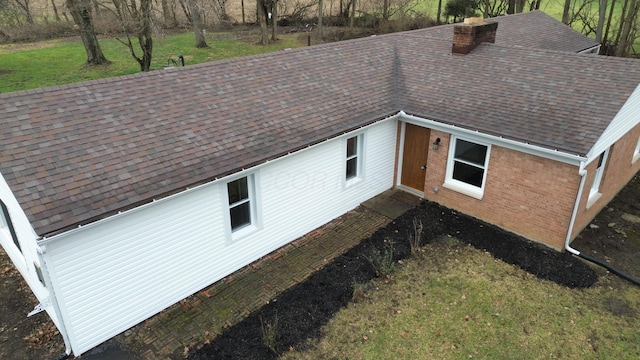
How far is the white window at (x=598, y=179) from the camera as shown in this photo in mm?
12047

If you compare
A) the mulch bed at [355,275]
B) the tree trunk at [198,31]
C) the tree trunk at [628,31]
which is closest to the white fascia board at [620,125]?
the mulch bed at [355,275]

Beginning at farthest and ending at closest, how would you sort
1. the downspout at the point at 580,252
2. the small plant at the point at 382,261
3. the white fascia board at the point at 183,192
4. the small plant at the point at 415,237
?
the small plant at the point at 415,237 → the small plant at the point at 382,261 → the downspout at the point at 580,252 → the white fascia board at the point at 183,192

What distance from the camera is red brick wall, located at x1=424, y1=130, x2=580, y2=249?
1073 centimetres

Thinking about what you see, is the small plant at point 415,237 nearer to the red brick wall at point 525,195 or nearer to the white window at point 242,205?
the red brick wall at point 525,195

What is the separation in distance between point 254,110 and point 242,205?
2408 millimetres

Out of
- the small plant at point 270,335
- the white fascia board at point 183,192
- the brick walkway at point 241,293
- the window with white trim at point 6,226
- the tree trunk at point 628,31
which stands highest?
the tree trunk at point 628,31

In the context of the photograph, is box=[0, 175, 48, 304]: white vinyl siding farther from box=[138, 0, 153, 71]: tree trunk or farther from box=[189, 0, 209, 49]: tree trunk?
box=[189, 0, 209, 49]: tree trunk

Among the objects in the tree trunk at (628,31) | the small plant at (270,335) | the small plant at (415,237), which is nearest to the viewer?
the small plant at (270,335)

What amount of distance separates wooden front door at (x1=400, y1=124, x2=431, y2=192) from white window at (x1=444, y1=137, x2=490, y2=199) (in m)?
0.85

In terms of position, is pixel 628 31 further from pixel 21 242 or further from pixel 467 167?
pixel 21 242

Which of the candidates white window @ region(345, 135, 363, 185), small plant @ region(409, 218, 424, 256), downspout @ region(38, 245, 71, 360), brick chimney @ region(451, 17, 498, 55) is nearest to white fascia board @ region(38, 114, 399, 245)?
downspout @ region(38, 245, 71, 360)

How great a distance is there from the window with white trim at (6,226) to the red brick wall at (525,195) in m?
11.0

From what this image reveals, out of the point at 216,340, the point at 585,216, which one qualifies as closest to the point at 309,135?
the point at 216,340

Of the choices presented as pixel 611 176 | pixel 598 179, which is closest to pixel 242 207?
pixel 598 179
